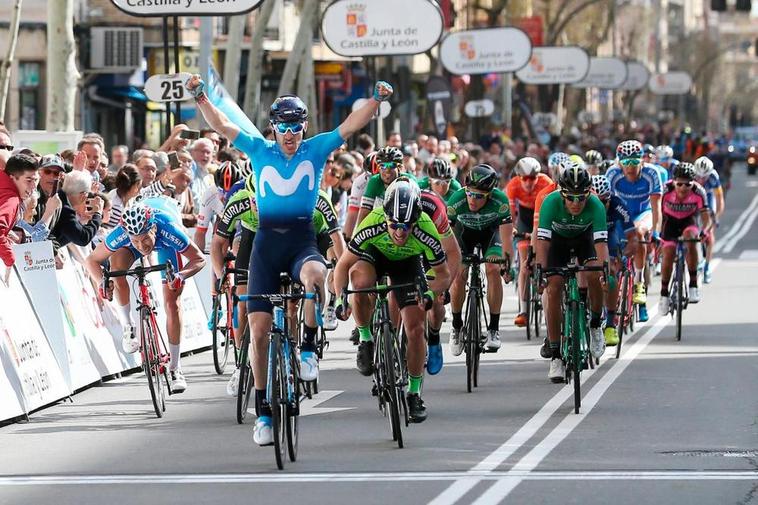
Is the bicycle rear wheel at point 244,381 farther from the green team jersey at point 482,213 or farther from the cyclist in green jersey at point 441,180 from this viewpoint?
the cyclist in green jersey at point 441,180

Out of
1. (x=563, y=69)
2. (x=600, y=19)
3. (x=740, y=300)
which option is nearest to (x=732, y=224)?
(x=563, y=69)

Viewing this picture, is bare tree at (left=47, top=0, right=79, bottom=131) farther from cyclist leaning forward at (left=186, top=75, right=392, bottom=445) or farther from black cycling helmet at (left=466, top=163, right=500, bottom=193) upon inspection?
cyclist leaning forward at (left=186, top=75, right=392, bottom=445)

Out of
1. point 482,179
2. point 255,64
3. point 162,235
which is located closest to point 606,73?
point 255,64

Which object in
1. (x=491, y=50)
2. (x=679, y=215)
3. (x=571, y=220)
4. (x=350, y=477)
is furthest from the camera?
(x=491, y=50)

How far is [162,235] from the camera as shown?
48.7 feet

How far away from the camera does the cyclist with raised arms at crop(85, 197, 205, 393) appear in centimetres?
1466

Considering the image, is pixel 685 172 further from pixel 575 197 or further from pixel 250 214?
pixel 250 214

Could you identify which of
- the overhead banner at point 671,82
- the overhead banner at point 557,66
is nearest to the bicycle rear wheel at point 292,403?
the overhead banner at point 557,66

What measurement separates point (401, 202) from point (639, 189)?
8.38 m

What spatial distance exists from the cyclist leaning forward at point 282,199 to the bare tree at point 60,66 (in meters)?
13.8

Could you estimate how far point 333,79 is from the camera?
5922 cm

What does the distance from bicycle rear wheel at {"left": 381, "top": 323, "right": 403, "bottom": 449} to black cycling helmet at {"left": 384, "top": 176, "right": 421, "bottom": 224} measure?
0.67 meters

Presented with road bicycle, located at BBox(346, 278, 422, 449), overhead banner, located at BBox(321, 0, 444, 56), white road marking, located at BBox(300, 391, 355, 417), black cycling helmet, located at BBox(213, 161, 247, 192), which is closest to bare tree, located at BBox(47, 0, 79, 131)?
overhead banner, located at BBox(321, 0, 444, 56)

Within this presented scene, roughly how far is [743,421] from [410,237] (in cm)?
250
